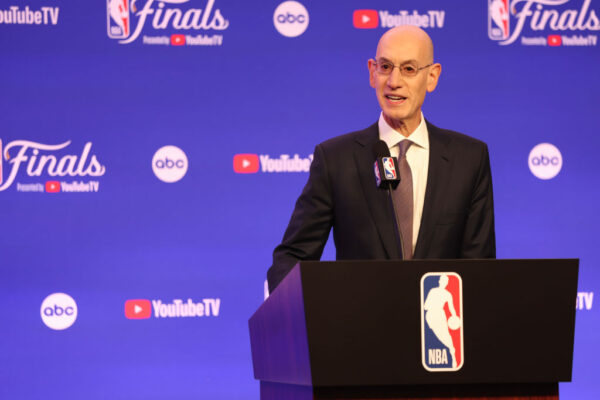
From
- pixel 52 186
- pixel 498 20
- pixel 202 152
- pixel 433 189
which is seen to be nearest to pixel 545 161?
pixel 498 20

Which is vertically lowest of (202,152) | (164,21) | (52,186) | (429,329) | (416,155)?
(429,329)

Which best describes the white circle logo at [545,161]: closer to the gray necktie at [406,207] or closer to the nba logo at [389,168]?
the gray necktie at [406,207]

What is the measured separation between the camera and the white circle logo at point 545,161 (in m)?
4.00

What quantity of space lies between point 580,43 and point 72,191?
9.27 feet

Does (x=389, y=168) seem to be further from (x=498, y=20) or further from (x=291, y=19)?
(x=498, y=20)

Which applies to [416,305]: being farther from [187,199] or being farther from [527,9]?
[527,9]

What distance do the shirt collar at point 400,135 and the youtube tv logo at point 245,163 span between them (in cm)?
181

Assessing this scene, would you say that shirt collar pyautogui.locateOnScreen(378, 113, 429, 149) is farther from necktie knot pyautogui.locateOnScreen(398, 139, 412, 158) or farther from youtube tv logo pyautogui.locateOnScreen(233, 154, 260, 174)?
youtube tv logo pyautogui.locateOnScreen(233, 154, 260, 174)

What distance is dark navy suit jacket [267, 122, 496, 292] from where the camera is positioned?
193 cm

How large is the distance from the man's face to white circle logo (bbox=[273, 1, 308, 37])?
1954 millimetres

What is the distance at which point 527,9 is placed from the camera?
4.04m

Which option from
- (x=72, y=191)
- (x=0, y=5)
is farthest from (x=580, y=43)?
(x=0, y=5)

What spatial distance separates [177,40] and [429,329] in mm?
2990

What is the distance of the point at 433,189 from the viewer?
1958mm
